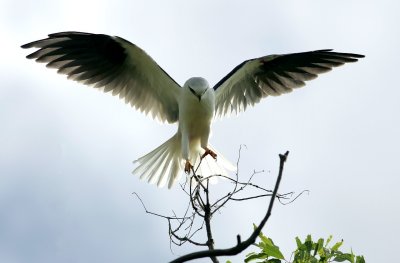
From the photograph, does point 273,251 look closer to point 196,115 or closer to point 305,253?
point 305,253

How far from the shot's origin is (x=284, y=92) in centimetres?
676

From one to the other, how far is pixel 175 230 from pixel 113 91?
3.36 m

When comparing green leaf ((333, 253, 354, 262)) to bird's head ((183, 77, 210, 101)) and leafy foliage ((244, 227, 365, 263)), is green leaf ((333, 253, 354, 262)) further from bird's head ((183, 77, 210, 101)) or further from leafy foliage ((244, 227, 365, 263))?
bird's head ((183, 77, 210, 101))

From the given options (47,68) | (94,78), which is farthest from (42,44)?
(94,78)

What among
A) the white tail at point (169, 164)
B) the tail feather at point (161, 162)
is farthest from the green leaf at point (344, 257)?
the tail feather at point (161, 162)

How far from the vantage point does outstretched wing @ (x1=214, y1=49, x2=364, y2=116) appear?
6668 millimetres

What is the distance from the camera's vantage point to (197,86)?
5.82 meters

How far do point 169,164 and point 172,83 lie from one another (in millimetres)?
786

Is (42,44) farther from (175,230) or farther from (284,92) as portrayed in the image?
(175,230)

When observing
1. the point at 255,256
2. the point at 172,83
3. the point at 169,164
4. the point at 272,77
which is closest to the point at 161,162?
the point at 169,164

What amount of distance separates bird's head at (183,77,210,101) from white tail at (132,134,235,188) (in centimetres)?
62

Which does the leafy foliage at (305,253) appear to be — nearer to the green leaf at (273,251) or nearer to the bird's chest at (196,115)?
the green leaf at (273,251)

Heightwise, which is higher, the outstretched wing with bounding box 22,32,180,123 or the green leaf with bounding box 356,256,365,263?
the outstretched wing with bounding box 22,32,180,123

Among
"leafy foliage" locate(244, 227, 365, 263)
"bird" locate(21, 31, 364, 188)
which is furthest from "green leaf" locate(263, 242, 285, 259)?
"bird" locate(21, 31, 364, 188)
